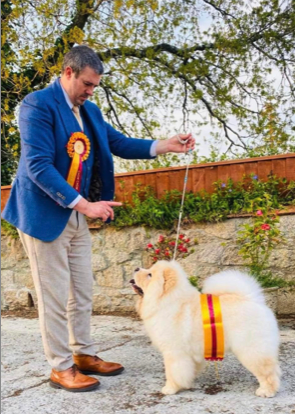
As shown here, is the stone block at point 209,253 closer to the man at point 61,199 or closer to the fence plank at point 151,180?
the fence plank at point 151,180

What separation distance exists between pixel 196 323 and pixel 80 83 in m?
1.61

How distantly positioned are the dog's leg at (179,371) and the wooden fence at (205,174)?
2.52 meters

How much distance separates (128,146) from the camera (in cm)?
365

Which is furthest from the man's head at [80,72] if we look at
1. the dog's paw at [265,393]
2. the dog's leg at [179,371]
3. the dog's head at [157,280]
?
the dog's paw at [265,393]

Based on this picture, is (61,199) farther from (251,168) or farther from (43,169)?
(251,168)

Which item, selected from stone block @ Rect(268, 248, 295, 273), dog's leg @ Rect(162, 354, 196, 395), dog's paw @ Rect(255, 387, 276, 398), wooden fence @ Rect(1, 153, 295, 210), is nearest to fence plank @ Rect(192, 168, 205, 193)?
wooden fence @ Rect(1, 153, 295, 210)

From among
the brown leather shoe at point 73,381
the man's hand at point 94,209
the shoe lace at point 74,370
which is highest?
the man's hand at point 94,209

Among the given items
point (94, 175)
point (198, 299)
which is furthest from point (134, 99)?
point (198, 299)

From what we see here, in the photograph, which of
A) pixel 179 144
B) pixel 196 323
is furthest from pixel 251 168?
pixel 196 323

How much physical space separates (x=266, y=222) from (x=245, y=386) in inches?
72.0

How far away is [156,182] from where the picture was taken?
5480mm

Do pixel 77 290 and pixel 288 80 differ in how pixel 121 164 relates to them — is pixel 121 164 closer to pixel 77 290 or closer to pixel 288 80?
pixel 288 80

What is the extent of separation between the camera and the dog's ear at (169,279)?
307cm

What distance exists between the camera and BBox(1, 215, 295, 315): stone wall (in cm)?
475
